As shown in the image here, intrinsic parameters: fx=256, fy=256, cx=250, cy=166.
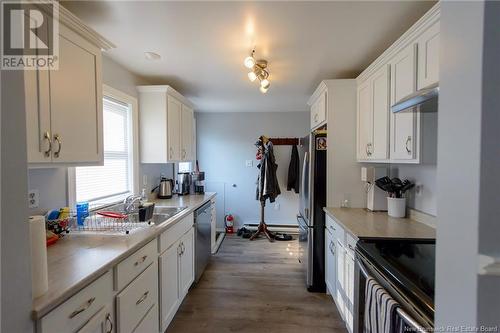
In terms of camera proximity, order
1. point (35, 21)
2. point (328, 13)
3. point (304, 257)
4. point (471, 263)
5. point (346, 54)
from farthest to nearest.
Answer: point (304, 257), point (346, 54), point (328, 13), point (35, 21), point (471, 263)

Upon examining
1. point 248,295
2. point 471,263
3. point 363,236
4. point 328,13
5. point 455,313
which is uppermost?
point 328,13

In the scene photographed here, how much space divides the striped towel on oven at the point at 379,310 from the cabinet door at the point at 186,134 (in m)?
2.79

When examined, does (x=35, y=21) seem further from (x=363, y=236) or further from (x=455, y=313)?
(x=363, y=236)

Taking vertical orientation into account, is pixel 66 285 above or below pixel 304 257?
above

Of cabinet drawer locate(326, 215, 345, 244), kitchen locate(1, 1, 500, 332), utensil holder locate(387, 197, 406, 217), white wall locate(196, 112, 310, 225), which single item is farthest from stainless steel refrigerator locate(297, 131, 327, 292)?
white wall locate(196, 112, 310, 225)

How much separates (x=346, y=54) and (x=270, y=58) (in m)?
0.68

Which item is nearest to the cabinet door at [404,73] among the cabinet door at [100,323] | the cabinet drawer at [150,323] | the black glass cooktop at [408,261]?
the black glass cooktop at [408,261]

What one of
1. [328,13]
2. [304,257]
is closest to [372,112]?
[328,13]

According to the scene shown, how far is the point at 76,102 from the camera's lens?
1499 mm

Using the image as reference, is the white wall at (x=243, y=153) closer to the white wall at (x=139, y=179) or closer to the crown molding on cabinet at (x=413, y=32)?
the white wall at (x=139, y=179)

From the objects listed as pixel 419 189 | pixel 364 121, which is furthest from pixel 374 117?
pixel 419 189

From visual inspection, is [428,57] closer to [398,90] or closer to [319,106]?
[398,90]

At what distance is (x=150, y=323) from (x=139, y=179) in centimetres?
167

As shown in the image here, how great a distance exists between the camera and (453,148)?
603mm
